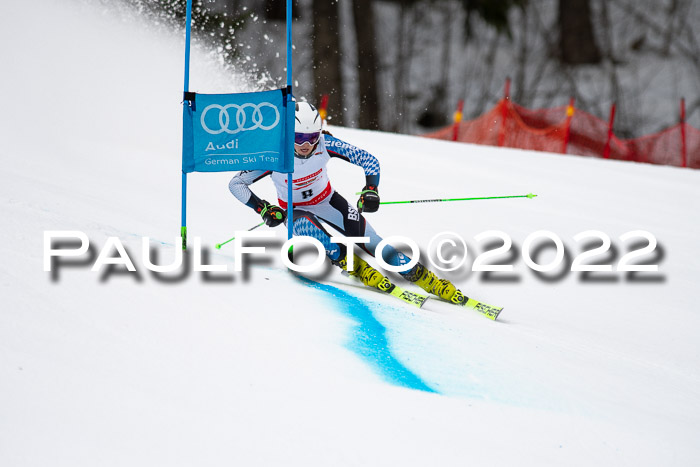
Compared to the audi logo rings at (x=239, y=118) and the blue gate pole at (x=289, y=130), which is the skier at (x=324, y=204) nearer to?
the blue gate pole at (x=289, y=130)

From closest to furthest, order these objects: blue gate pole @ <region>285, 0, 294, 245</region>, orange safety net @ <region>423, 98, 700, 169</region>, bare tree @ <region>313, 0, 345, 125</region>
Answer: blue gate pole @ <region>285, 0, 294, 245</region> → orange safety net @ <region>423, 98, 700, 169</region> → bare tree @ <region>313, 0, 345, 125</region>

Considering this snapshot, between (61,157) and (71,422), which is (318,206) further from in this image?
(61,157)

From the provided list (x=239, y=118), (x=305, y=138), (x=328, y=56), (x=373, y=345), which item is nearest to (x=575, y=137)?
(x=328, y=56)

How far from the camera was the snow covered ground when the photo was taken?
234 centimetres

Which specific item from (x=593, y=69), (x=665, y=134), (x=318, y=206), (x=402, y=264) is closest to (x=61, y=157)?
(x=318, y=206)

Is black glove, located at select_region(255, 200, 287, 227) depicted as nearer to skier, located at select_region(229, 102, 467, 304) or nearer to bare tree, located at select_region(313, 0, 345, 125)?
skier, located at select_region(229, 102, 467, 304)

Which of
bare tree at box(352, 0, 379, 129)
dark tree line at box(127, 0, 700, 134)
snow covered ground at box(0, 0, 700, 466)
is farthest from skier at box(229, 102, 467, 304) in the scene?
dark tree line at box(127, 0, 700, 134)

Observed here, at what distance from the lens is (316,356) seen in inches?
120

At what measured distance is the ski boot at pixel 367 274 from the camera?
4.85m

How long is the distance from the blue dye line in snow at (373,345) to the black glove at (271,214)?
0.71 metres

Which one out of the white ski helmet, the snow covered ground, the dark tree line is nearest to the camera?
the snow covered ground

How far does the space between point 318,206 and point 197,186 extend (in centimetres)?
366

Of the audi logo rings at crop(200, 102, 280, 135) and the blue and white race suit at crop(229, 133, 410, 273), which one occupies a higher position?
the audi logo rings at crop(200, 102, 280, 135)
